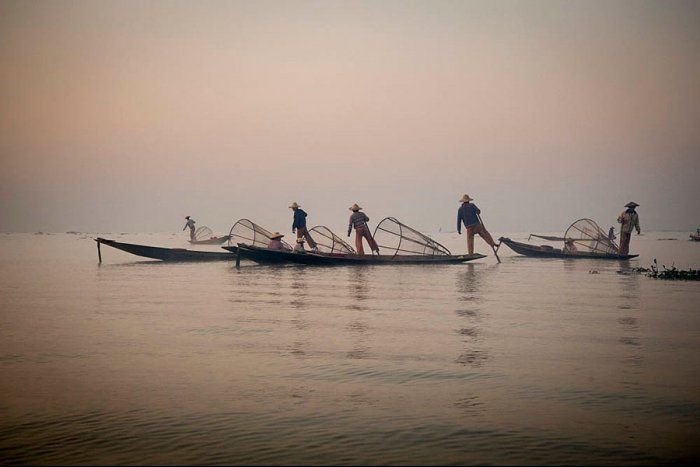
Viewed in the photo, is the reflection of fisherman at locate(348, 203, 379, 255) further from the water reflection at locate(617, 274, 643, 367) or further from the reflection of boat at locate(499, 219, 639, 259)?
the water reflection at locate(617, 274, 643, 367)

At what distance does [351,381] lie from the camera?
6852 mm

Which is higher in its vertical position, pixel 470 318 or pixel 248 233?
pixel 248 233

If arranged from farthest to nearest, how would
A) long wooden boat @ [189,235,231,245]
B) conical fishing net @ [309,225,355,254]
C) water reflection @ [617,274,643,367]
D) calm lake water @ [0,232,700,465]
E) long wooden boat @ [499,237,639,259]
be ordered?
long wooden boat @ [189,235,231,245] < long wooden boat @ [499,237,639,259] < conical fishing net @ [309,225,355,254] < water reflection @ [617,274,643,367] < calm lake water @ [0,232,700,465]

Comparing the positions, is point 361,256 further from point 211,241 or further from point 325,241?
point 211,241

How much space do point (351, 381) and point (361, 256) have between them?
18.1m

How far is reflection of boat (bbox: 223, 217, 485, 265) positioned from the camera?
79.7 ft

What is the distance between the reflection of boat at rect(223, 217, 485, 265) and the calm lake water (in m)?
9.76

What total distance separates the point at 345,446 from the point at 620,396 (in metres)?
2.78

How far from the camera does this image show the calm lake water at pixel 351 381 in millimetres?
4859

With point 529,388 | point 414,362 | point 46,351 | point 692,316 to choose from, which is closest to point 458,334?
point 414,362

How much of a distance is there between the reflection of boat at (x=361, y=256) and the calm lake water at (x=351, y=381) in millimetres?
9756

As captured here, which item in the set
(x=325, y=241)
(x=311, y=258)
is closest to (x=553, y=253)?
(x=325, y=241)

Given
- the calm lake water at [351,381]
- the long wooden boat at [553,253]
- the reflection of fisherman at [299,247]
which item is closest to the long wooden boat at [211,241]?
the long wooden boat at [553,253]

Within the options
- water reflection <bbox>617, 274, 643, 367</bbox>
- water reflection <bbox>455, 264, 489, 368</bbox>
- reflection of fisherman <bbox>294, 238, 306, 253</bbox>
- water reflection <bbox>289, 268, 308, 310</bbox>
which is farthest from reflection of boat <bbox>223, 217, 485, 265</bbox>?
water reflection <bbox>617, 274, 643, 367</bbox>
